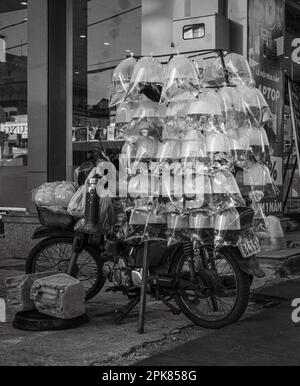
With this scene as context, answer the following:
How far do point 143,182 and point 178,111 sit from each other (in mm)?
660

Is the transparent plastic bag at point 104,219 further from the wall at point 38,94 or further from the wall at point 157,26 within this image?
the wall at point 157,26

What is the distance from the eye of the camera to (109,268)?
18.1 feet

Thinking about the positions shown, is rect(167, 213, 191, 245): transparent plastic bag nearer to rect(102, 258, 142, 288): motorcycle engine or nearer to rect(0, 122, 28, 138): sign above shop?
rect(102, 258, 142, 288): motorcycle engine

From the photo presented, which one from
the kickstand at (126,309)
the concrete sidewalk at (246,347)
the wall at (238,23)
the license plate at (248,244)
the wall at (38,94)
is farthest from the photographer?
the wall at (38,94)

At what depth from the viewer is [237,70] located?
5355mm

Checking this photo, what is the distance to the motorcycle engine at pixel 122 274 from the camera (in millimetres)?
5297

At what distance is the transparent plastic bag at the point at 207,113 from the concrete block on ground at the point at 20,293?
203cm

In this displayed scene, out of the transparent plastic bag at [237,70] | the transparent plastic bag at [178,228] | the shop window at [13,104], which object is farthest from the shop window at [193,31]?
the transparent plastic bag at [178,228]

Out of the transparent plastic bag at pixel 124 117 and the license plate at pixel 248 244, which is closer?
the license plate at pixel 248 244

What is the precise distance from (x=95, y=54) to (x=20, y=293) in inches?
206

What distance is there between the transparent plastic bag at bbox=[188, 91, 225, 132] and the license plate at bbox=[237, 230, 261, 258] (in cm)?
93

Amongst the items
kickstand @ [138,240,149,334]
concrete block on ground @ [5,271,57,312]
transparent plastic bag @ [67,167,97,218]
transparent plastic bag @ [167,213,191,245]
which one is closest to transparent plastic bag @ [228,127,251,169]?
transparent plastic bag @ [167,213,191,245]

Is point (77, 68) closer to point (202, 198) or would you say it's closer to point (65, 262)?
point (65, 262)
